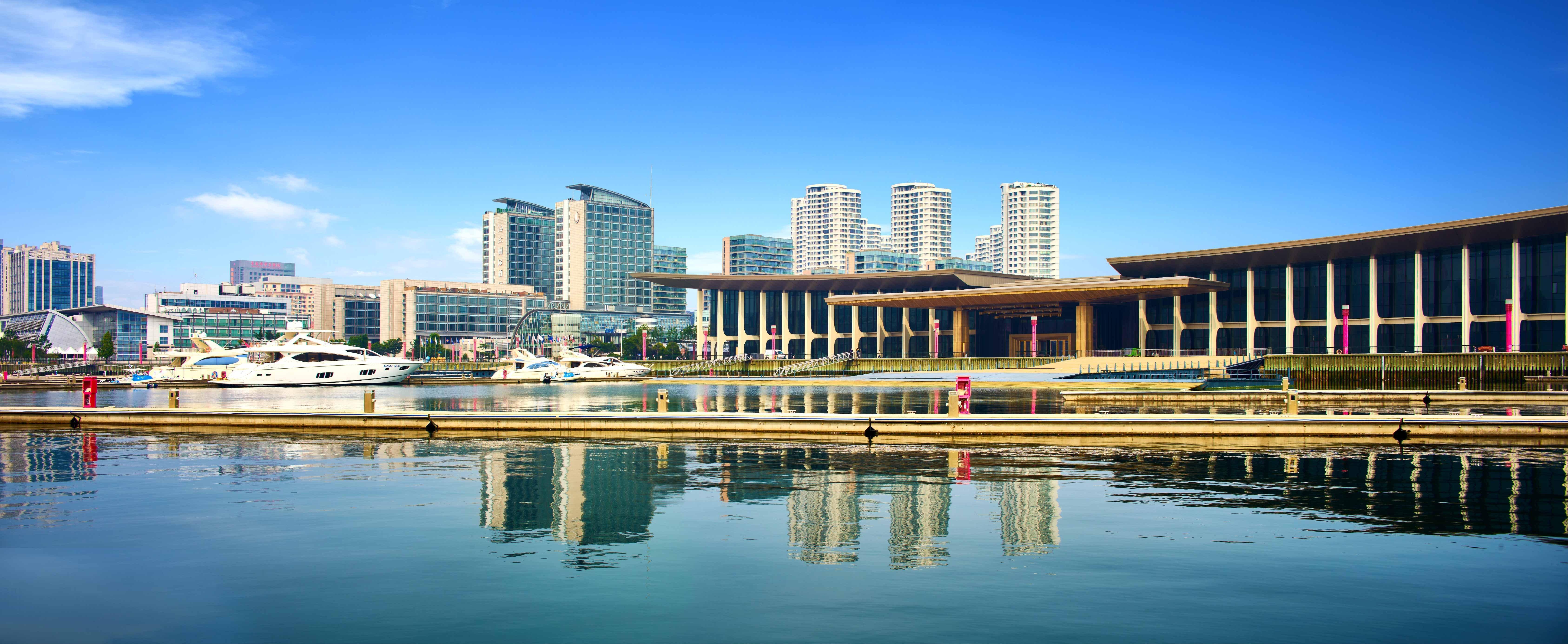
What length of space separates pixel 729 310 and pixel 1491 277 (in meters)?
85.8

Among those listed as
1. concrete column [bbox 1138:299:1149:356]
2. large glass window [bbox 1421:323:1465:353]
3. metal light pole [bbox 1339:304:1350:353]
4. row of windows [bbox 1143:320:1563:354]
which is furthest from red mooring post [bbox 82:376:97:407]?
large glass window [bbox 1421:323:1465:353]

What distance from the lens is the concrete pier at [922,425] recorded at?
87.3ft

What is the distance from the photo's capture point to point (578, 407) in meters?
46.0

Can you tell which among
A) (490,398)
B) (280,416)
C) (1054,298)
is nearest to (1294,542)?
(280,416)

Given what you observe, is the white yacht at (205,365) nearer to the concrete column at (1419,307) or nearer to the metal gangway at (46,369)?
the metal gangway at (46,369)

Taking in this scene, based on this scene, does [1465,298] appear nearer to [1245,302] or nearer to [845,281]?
[1245,302]

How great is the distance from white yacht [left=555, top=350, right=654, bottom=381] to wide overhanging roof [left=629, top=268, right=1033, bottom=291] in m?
22.0

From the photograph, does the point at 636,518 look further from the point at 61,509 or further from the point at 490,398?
the point at 490,398

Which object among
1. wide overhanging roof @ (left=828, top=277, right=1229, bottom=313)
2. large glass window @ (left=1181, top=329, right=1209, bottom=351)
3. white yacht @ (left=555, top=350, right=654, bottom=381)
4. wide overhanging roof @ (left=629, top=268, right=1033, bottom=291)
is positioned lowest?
white yacht @ (left=555, top=350, right=654, bottom=381)

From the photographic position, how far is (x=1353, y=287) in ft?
A: 292

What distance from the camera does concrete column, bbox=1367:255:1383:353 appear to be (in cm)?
8600

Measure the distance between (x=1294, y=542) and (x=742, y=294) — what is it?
12136cm

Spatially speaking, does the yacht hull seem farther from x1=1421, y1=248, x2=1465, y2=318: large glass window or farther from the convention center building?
x1=1421, y1=248, x2=1465, y2=318: large glass window

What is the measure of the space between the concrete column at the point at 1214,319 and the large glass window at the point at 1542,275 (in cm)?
2457
